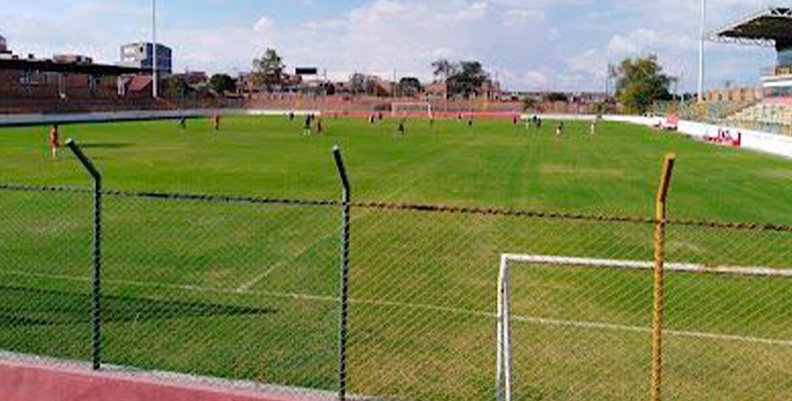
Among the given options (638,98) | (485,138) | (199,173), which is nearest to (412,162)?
(199,173)

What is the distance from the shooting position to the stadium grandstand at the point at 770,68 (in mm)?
71938

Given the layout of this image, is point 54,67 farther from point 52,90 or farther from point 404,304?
point 404,304

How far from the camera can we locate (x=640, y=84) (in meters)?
138

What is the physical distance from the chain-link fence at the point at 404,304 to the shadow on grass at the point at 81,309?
4 centimetres

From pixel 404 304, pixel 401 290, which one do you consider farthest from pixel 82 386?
pixel 401 290

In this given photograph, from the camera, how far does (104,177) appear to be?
31.1 m

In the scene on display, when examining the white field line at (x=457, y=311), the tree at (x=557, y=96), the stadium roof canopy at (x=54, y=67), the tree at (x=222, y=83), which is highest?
the tree at (x=222, y=83)

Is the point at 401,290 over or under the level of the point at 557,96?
under

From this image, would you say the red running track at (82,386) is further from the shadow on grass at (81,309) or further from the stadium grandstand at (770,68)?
the stadium grandstand at (770,68)

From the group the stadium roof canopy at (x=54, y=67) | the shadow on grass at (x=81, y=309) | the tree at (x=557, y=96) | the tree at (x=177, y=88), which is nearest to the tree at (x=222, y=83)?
the tree at (x=177, y=88)

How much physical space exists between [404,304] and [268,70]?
18327 centimetres

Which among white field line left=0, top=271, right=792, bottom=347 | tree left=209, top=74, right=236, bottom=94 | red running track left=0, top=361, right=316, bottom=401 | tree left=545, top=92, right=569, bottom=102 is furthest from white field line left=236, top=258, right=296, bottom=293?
tree left=545, top=92, right=569, bottom=102

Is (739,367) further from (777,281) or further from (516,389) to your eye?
(777,281)

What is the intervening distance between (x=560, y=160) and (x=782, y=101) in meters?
44.0
